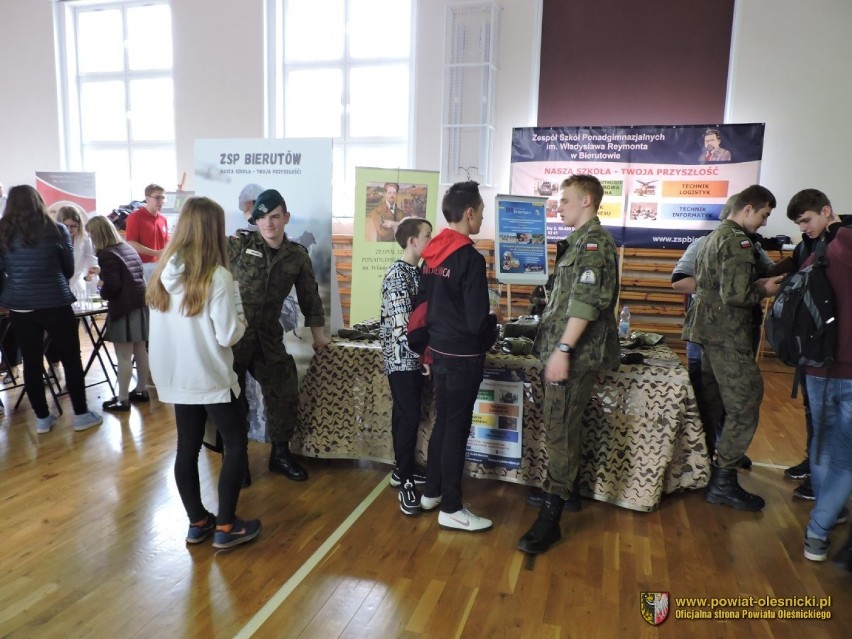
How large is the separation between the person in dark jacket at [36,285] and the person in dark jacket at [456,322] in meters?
2.35

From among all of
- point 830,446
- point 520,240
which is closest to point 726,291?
point 830,446

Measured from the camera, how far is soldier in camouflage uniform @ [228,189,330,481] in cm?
274

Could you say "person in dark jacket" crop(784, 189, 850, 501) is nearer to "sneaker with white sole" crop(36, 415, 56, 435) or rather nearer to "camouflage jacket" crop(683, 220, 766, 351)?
"camouflage jacket" crop(683, 220, 766, 351)

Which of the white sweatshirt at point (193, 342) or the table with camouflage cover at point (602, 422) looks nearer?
the white sweatshirt at point (193, 342)

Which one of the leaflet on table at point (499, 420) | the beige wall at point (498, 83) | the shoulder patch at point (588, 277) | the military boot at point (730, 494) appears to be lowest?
the military boot at point (730, 494)

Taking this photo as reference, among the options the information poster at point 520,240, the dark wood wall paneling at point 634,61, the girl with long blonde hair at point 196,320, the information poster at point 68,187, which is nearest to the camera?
the girl with long blonde hair at point 196,320

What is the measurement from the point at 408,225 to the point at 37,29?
29.5 ft

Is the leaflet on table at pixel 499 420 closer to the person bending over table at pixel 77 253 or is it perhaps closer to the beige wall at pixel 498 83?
the person bending over table at pixel 77 253

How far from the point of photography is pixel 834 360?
2.16m

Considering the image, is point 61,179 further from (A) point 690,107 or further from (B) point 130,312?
(A) point 690,107

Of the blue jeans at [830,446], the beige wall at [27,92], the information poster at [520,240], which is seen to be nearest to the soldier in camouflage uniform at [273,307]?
the information poster at [520,240]

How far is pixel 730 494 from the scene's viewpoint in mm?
2801

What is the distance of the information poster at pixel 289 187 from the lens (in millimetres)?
3262

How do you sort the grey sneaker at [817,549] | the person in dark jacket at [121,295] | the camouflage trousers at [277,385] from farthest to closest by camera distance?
the person in dark jacket at [121,295], the camouflage trousers at [277,385], the grey sneaker at [817,549]
